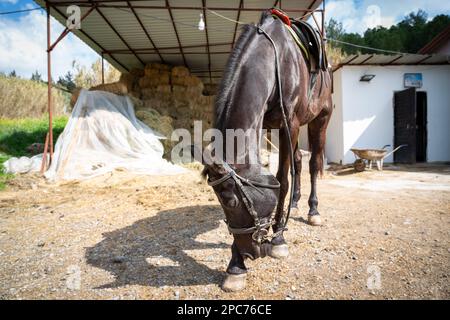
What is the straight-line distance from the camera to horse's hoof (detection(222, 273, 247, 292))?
5.50 ft

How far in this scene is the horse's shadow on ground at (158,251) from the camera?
6.06 ft

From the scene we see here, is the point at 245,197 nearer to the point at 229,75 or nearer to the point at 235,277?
the point at 235,277

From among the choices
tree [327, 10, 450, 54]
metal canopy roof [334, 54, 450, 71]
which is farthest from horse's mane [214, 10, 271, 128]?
tree [327, 10, 450, 54]

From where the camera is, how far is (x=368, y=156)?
710 centimetres

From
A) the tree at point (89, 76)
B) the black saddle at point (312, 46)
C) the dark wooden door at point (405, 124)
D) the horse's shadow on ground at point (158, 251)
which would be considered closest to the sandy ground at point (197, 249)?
the horse's shadow on ground at point (158, 251)

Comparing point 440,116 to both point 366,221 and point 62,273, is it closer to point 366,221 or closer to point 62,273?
point 366,221

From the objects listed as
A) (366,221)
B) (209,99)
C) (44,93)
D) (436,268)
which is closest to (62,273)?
(436,268)

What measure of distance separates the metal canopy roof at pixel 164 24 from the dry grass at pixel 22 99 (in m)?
11.3

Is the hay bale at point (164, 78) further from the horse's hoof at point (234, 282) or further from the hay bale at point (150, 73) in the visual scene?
the horse's hoof at point (234, 282)

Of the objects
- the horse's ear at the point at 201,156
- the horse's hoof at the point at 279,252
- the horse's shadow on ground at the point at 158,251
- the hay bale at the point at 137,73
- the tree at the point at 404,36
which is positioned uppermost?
the tree at the point at 404,36

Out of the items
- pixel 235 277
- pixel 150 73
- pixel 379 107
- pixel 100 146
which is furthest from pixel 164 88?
pixel 235 277

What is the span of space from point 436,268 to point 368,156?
575 cm
